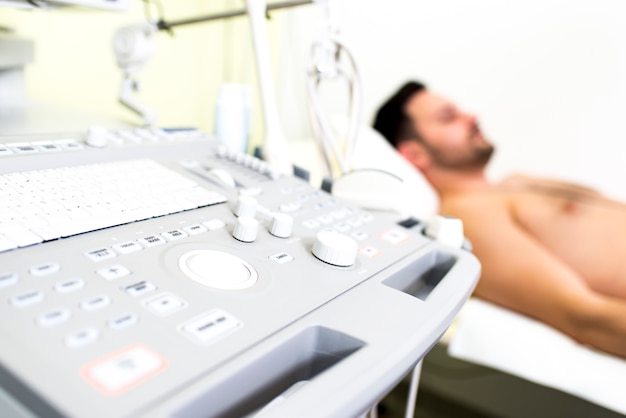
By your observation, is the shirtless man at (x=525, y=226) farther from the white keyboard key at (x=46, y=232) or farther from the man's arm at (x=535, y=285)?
the white keyboard key at (x=46, y=232)

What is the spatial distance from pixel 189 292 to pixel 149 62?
0.98m

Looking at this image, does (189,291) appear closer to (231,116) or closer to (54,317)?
(54,317)

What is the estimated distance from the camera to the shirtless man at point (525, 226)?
999 mm

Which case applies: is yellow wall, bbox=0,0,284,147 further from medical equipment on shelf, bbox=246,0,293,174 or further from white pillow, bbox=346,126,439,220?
white pillow, bbox=346,126,439,220

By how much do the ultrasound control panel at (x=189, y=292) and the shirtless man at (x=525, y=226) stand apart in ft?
1.95

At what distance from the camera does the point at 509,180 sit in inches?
45.1

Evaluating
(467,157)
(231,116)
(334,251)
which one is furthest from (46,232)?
(467,157)

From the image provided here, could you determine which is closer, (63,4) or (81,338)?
(81,338)

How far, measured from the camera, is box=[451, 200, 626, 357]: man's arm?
0.98 metres

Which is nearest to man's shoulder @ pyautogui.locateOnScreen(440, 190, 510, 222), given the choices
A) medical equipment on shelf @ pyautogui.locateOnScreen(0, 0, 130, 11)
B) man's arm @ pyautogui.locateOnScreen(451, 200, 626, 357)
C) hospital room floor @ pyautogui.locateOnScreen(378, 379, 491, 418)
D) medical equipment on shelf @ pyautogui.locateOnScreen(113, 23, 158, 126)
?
man's arm @ pyautogui.locateOnScreen(451, 200, 626, 357)

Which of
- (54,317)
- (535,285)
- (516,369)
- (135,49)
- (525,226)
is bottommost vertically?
(516,369)

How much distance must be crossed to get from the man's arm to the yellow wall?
71cm

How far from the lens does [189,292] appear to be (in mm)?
346

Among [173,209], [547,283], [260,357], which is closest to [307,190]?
[173,209]
